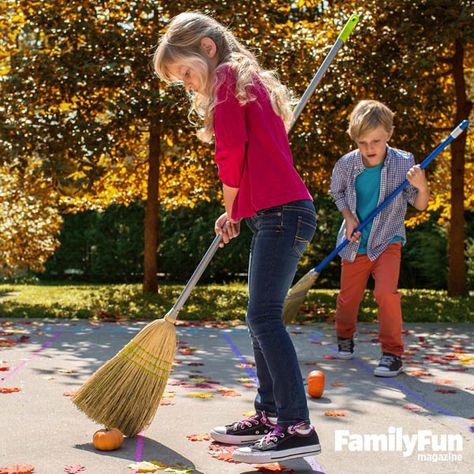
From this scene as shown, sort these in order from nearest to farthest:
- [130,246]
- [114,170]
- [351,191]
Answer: [351,191], [114,170], [130,246]

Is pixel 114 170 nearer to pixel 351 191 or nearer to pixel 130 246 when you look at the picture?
pixel 130 246

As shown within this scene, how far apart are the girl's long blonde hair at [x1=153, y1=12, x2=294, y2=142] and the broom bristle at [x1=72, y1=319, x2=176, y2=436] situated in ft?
3.10

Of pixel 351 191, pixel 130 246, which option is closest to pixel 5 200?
pixel 130 246

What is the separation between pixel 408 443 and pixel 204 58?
1.79m

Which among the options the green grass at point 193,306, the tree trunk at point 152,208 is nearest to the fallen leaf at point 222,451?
the green grass at point 193,306

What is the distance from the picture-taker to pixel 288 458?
2.67 m

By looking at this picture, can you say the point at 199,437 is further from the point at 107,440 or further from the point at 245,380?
the point at 245,380

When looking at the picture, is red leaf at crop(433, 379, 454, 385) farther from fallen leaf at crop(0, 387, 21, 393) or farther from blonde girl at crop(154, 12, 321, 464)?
fallen leaf at crop(0, 387, 21, 393)

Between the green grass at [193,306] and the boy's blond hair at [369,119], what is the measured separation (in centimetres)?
339

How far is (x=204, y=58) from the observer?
2.76 meters

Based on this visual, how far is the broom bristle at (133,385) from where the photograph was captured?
122 inches

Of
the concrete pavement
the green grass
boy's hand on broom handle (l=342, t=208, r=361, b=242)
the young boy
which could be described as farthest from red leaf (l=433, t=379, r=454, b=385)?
the green grass

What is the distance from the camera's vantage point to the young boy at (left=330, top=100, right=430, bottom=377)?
4504 millimetres

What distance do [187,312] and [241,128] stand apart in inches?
222
